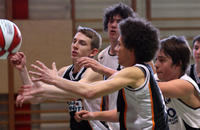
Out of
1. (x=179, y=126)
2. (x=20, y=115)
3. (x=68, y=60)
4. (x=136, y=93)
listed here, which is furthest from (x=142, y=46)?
(x=20, y=115)

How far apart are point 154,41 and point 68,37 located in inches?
185

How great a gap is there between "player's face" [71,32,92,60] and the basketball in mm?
681

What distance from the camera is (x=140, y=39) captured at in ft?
7.50

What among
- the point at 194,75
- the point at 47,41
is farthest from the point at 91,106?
the point at 47,41

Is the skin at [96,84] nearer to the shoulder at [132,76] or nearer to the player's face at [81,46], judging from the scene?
the shoulder at [132,76]

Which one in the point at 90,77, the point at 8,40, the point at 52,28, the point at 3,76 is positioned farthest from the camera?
the point at 52,28

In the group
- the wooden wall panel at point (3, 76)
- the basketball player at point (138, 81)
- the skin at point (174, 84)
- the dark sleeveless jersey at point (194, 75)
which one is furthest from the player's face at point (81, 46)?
the wooden wall panel at point (3, 76)

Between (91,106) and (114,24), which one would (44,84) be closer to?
(91,106)

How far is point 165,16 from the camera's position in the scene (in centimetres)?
736

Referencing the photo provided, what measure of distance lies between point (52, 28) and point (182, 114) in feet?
15.0

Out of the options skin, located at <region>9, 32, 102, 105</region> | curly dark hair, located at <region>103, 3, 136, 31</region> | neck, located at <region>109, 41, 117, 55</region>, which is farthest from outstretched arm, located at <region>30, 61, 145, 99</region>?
curly dark hair, located at <region>103, 3, 136, 31</region>

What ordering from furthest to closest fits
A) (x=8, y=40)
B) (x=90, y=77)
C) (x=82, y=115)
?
(x=90, y=77) < (x=8, y=40) < (x=82, y=115)

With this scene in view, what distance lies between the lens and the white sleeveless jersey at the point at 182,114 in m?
2.75

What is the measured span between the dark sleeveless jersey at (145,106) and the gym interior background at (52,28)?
463 centimetres
